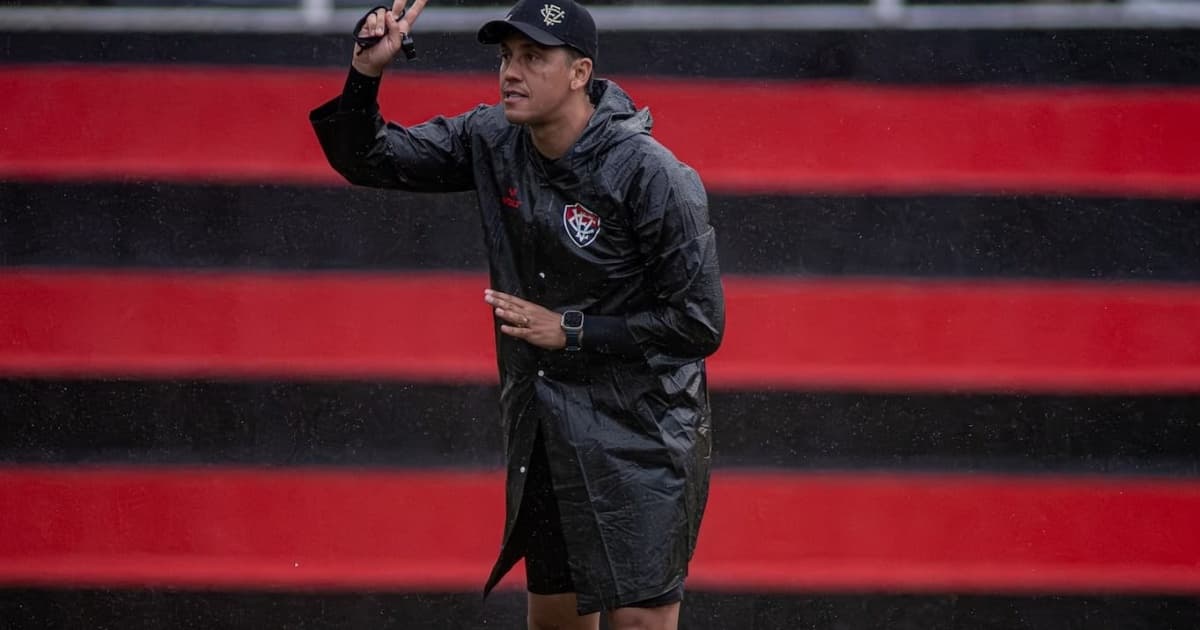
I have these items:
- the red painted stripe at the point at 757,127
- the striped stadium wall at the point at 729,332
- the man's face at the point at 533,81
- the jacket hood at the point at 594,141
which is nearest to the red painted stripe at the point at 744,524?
the striped stadium wall at the point at 729,332

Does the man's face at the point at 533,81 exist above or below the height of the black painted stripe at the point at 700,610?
above

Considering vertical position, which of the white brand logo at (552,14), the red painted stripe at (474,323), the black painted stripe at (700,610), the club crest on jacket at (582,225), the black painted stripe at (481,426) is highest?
the white brand logo at (552,14)

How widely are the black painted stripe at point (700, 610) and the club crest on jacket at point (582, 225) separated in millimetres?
1692

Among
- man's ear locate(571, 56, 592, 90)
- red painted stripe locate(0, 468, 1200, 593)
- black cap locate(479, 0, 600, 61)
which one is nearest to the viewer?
black cap locate(479, 0, 600, 61)

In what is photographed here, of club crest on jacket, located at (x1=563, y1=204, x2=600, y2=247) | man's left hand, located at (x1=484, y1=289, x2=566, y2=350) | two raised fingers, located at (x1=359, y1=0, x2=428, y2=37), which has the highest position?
two raised fingers, located at (x1=359, y1=0, x2=428, y2=37)

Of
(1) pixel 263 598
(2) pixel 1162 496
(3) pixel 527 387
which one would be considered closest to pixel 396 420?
(1) pixel 263 598

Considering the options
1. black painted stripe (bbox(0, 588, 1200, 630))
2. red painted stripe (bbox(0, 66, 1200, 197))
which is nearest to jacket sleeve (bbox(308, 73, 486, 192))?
red painted stripe (bbox(0, 66, 1200, 197))

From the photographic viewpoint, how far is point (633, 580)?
3682 mm

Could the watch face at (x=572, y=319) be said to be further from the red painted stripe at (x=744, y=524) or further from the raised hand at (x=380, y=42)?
the red painted stripe at (x=744, y=524)

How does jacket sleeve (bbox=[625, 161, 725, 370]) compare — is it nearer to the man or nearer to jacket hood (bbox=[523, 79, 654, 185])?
the man

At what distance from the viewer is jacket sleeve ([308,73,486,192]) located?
3.64m

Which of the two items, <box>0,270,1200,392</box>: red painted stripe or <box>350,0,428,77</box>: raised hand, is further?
<box>0,270,1200,392</box>: red painted stripe

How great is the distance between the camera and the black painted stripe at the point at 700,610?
16.1ft

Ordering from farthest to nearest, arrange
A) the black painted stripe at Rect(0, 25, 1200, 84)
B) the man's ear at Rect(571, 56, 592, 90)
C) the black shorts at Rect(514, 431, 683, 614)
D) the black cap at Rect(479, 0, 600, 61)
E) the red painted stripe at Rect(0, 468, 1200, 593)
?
the red painted stripe at Rect(0, 468, 1200, 593) < the black painted stripe at Rect(0, 25, 1200, 84) < the black shorts at Rect(514, 431, 683, 614) < the man's ear at Rect(571, 56, 592, 90) < the black cap at Rect(479, 0, 600, 61)
